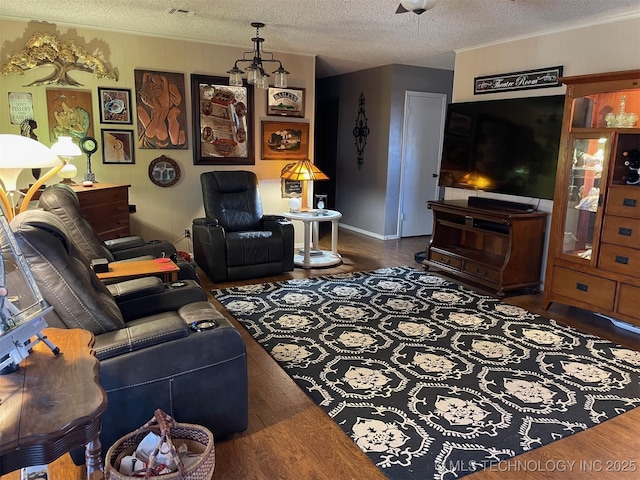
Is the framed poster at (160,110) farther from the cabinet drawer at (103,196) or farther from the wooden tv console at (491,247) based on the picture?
the wooden tv console at (491,247)

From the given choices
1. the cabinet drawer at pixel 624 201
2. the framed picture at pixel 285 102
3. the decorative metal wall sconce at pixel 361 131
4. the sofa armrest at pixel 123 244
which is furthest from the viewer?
the decorative metal wall sconce at pixel 361 131

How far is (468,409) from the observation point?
2475 millimetres

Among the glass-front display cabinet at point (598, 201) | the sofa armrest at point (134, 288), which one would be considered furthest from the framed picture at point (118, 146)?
the glass-front display cabinet at point (598, 201)

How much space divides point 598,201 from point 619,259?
1.54ft

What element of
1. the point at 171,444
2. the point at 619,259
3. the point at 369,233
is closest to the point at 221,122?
the point at 369,233

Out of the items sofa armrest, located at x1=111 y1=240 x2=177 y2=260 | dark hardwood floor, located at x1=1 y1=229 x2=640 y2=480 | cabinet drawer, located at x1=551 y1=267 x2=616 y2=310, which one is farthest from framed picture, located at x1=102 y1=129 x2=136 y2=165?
cabinet drawer, located at x1=551 y1=267 x2=616 y2=310

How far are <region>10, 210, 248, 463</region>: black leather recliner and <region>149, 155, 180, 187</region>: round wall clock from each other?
316 cm

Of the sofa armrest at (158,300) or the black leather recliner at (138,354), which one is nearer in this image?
the black leather recliner at (138,354)

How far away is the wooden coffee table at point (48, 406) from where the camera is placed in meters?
1.05

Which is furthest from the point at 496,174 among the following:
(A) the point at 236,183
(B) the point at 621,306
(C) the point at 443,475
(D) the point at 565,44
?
(C) the point at 443,475

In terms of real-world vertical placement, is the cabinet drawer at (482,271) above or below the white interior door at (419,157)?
below

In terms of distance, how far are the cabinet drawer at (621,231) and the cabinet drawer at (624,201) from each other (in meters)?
0.04

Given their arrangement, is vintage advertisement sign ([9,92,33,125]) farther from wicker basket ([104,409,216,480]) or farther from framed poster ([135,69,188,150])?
wicker basket ([104,409,216,480])

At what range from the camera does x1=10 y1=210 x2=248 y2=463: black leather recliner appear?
71.9 inches
